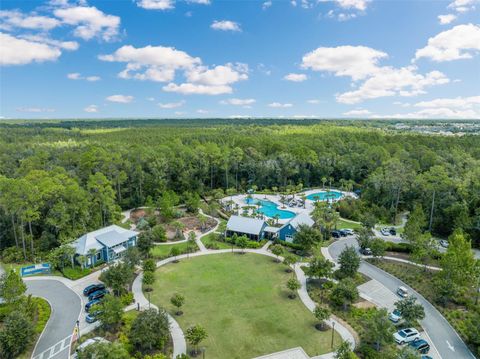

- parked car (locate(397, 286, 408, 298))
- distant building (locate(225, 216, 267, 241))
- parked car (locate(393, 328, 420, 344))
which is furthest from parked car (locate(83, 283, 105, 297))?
parked car (locate(397, 286, 408, 298))

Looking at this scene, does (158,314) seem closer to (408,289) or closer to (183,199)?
(408,289)

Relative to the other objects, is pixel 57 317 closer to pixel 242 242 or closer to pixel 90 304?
pixel 90 304

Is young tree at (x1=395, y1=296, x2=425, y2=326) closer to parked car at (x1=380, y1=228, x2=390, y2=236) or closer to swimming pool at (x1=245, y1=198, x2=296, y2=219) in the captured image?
parked car at (x1=380, y1=228, x2=390, y2=236)

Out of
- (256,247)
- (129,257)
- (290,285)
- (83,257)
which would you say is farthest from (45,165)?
(290,285)

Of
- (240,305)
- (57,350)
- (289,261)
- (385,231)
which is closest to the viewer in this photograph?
(57,350)

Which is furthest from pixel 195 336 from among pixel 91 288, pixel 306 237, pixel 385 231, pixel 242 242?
pixel 385 231

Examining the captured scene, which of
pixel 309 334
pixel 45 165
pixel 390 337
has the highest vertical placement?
pixel 45 165

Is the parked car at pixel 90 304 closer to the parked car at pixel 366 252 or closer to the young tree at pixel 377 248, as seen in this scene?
the young tree at pixel 377 248
